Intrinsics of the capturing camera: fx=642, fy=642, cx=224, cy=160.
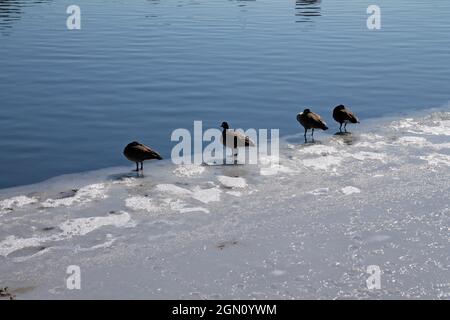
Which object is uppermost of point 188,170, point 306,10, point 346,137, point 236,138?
point 306,10

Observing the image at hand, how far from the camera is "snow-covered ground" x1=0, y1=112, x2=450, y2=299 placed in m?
10.3

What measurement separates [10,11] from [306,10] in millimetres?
23813

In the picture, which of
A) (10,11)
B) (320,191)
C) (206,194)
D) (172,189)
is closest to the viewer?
(206,194)

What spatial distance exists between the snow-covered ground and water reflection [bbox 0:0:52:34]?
29.0 metres

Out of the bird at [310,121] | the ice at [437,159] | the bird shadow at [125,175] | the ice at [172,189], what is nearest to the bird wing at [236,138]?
the bird at [310,121]

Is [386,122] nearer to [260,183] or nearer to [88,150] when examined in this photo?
[260,183]

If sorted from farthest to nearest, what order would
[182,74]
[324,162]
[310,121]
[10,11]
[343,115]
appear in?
[10,11]
[182,74]
[343,115]
[310,121]
[324,162]

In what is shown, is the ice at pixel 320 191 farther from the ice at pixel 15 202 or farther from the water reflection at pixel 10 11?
the water reflection at pixel 10 11

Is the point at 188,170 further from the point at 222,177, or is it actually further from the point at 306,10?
the point at 306,10

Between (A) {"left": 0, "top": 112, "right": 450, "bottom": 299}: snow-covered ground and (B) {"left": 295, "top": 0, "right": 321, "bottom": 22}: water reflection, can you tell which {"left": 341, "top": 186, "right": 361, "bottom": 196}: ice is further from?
(B) {"left": 295, "top": 0, "right": 321, "bottom": 22}: water reflection

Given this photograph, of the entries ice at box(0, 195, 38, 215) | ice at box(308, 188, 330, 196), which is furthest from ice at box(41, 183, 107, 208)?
ice at box(308, 188, 330, 196)

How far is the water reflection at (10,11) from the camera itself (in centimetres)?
4283

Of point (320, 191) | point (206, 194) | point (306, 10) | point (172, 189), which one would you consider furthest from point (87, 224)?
point (306, 10)

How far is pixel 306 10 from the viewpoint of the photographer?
52.7 metres
